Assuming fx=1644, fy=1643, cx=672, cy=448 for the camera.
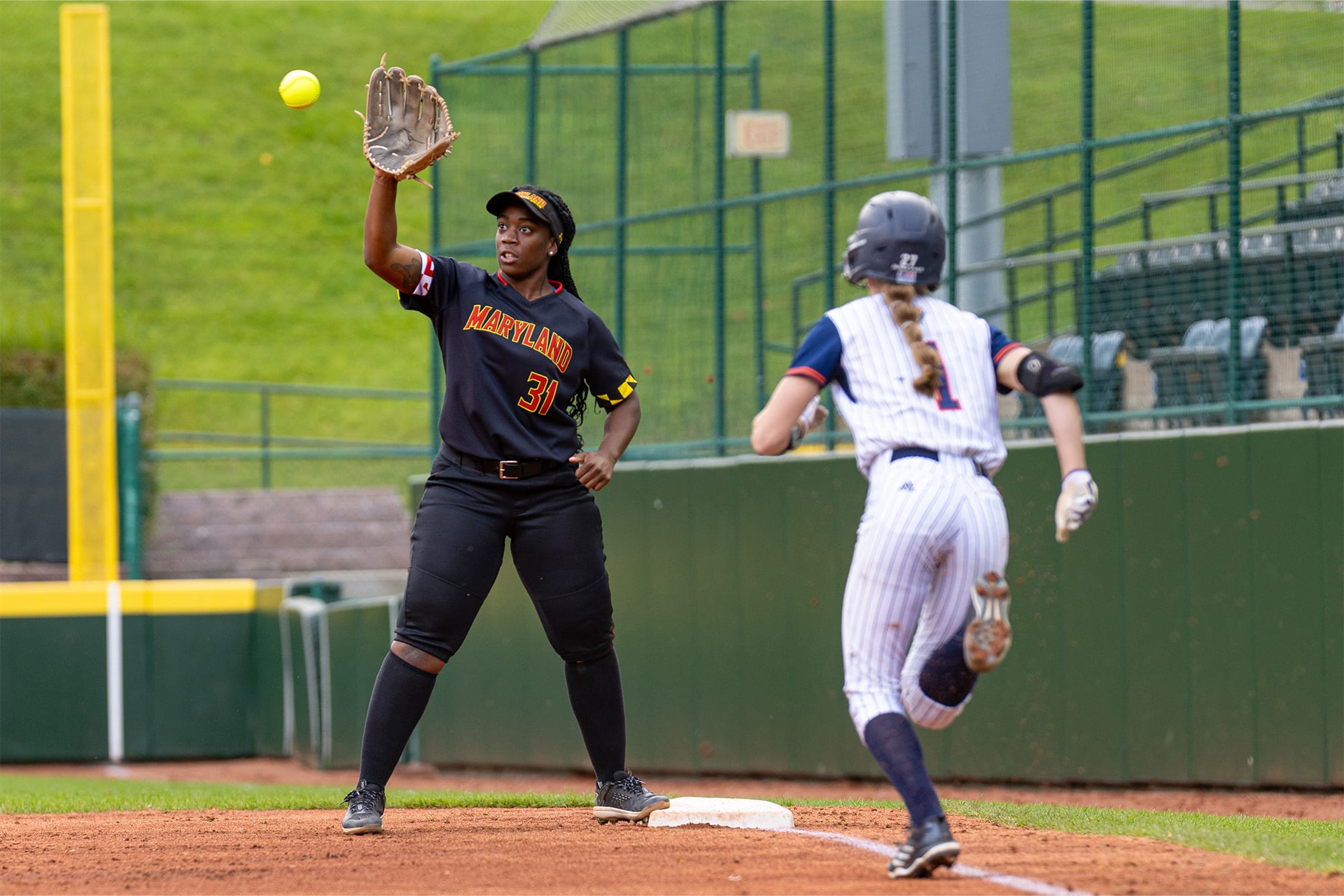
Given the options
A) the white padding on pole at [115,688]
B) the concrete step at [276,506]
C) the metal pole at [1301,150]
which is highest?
the metal pole at [1301,150]

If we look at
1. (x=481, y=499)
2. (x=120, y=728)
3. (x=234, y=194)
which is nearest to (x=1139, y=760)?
(x=481, y=499)

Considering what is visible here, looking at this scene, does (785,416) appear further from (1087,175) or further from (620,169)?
(620,169)

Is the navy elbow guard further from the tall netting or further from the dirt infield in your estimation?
the tall netting

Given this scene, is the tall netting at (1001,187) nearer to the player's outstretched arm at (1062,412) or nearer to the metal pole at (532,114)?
the metal pole at (532,114)

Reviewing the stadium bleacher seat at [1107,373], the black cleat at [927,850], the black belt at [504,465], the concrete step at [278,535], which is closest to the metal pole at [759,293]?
the stadium bleacher seat at [1107,373]

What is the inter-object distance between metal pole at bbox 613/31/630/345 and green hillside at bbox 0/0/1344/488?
0.08 meters

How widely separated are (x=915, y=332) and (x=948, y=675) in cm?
91

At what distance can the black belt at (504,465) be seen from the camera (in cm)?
534

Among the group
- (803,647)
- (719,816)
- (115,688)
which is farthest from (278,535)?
(719,816)

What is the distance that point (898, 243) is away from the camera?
4.47m

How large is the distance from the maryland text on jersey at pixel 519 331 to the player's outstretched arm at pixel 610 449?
0.31 m

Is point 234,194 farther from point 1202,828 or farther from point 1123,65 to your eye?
point 1202,828

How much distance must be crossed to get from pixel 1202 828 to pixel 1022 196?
5.93 metres

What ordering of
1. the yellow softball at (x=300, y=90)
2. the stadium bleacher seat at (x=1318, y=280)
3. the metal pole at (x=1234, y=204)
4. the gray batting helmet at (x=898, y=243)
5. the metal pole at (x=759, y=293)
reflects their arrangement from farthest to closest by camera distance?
1. the metal pole at (x=759, y=293)
2. the metal pole at (x=1234, y=204)
3. the stadium bleacher seat at (x=1318, y=280)
4. the yellow softball at (x=300, y=90)
5. the gray batting helmet at (x=898, y=243)
